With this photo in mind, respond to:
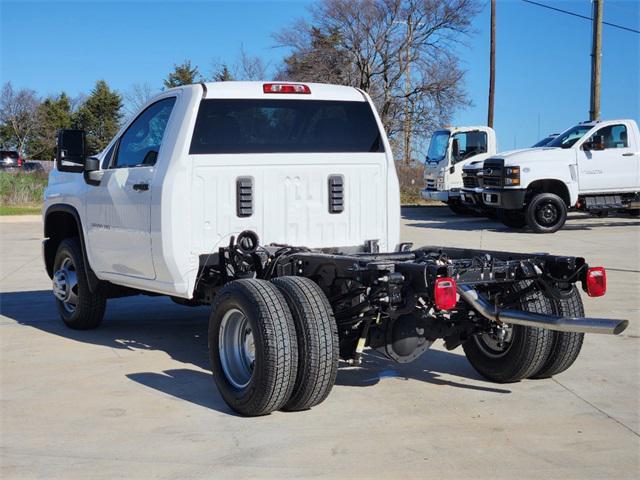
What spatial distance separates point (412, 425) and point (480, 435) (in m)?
0.43

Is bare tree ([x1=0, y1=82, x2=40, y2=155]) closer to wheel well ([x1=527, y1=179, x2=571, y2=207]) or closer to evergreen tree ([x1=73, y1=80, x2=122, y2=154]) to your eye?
evergreen tree ([x1=73, y1=80, x2=122, y2=154])

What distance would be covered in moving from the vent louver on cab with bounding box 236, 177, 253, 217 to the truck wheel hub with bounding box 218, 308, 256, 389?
1.19m

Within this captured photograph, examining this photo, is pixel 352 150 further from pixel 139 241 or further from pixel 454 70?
pixel 454 70

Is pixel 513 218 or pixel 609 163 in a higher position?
pixel 609 163

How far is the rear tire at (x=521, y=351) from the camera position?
19.6ft

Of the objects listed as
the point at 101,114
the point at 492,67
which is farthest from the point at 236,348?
the point at 101,114

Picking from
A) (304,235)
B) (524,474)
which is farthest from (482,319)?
(304,235)

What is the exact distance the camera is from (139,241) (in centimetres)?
696

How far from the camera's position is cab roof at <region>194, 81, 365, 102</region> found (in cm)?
686

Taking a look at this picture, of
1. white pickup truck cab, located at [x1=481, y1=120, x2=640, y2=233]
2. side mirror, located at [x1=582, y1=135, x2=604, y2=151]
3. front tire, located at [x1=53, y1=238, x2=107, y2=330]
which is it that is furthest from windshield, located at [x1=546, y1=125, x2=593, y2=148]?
front tire, located at [x1=53, y1=238, x2=107, y2=330]

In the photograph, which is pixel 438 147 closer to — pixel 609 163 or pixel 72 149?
pixel 609 163

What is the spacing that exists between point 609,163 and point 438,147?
278 inches

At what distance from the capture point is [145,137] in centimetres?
727

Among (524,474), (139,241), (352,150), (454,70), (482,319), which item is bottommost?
(524,474)
